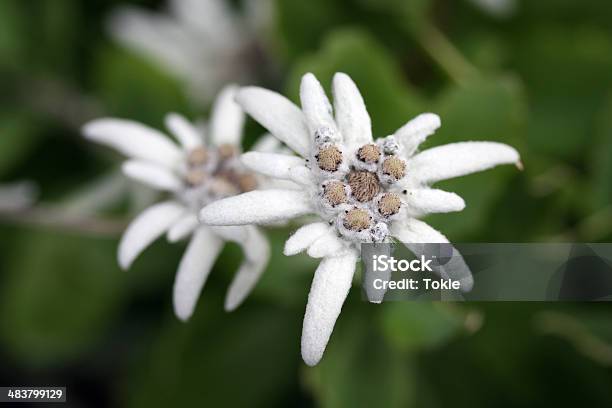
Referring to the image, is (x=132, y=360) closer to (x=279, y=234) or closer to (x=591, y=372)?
(x=279, y=234)

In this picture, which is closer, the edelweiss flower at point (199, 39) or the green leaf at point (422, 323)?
the green leaf at point (422, 323)

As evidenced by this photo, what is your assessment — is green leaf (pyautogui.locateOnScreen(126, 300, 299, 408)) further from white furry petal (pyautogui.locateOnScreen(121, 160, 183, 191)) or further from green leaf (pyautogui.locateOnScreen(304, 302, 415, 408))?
white furry petal (pyautogui.locateOnScreen(121, 160, 183, 191))

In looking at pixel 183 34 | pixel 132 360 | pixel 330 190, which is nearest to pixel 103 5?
pixel 183 34

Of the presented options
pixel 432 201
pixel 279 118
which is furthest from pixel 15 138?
pixel 432 201

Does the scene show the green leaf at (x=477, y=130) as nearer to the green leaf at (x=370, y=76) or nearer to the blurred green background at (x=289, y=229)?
the blurred green background at (x=289, y=229)

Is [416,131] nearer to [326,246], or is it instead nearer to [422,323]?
[326,246]

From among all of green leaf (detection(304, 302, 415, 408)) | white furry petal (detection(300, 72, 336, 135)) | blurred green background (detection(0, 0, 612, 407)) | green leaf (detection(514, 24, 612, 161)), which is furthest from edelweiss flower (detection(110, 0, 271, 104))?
white furry petal (detection(300, 72, 336, 135))

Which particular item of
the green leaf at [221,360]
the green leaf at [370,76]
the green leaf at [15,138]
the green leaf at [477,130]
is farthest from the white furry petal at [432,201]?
the green leaf at [15,138]
